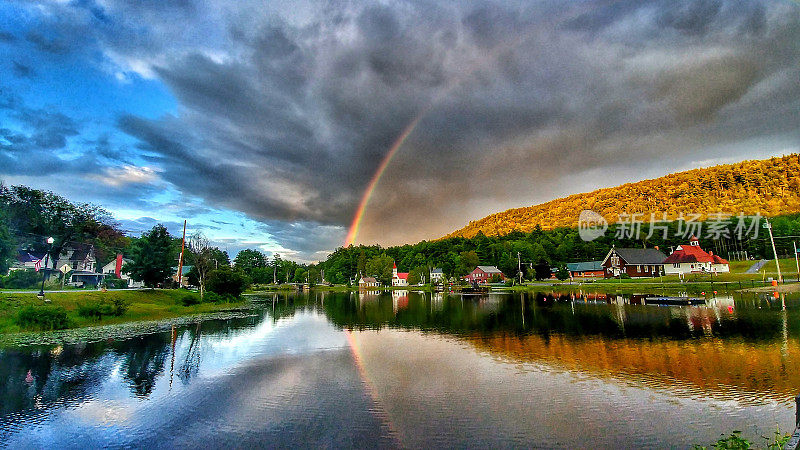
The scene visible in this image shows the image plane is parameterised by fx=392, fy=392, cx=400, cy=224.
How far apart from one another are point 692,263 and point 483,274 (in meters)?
55.3

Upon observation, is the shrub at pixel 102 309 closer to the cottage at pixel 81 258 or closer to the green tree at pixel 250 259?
the cottage at pixel 81 258

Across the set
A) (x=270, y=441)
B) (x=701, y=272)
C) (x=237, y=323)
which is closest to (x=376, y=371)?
(x=270, y=441)

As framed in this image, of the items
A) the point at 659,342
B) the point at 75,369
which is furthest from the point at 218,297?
the point at 659,342

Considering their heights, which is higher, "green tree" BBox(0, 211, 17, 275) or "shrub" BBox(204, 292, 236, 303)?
"green tree" BBox(0, 211, 17, 275)

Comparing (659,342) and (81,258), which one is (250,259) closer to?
(81,258)

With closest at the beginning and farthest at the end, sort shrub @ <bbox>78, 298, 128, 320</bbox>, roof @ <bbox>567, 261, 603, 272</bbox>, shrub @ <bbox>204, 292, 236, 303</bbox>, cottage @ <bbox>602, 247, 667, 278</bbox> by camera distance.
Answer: shrub @ <bbox>78, 298, 128, 320</bbox>, shrub @ <bbox>204, 292, 236, 303</bbox>, cottage @ <bbox>602, 247, 667, 278</bbox>, roof @ <bbox>567, 261, 603, 272</bbox>

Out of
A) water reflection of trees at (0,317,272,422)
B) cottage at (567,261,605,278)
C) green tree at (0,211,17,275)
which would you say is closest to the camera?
water reflection of trees at (0,317,272,422)

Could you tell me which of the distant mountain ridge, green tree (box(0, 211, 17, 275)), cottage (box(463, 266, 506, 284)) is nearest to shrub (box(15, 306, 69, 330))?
green tree (box(0, 211, 17, 275))

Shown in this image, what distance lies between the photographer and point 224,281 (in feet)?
218

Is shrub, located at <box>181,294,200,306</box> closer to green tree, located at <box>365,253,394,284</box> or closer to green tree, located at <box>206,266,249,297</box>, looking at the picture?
green tree, located at <box>206,266,249,297</box>

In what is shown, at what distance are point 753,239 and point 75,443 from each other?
155 m

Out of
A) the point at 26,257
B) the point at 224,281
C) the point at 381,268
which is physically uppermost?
the point at 26,257

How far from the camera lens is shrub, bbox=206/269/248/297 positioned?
2589 inches

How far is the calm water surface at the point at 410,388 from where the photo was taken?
1192cm
